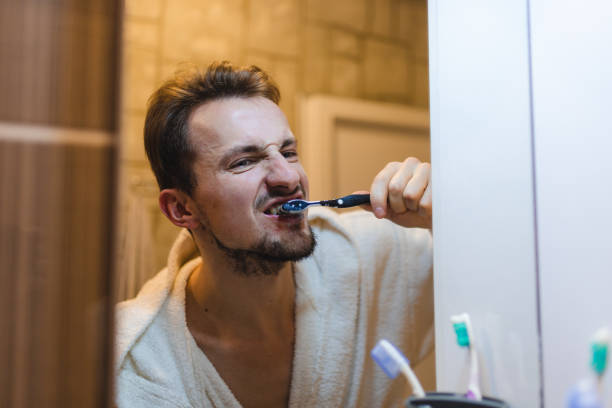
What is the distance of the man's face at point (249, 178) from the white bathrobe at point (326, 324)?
16 centimetres

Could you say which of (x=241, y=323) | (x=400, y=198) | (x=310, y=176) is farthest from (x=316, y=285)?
(x=310, y=176)

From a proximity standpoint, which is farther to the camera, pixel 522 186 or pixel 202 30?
pixel 202 30

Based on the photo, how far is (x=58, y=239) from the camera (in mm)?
378

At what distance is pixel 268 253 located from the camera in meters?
0.96

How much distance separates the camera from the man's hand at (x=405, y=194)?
0.80 metres

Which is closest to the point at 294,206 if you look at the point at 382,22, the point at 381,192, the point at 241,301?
the point at 381,192

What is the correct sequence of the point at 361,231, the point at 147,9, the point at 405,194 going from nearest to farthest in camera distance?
the point at 405,194, the point at 361,231, the point at 147,9

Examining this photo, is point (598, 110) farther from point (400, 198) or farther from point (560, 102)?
point (400, 198)

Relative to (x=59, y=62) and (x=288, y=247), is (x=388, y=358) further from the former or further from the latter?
(x=288, y=247)

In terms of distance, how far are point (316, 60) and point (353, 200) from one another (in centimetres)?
97

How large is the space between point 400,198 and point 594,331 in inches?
16.9

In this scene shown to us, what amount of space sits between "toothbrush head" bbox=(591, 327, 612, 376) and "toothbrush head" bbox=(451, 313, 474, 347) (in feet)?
0.32

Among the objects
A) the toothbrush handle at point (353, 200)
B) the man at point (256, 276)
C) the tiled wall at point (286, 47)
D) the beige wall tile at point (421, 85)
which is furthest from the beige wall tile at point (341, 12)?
the toothbrush handle at point (353, 200)

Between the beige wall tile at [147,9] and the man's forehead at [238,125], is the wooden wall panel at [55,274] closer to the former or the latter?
the man's forehead at [238,125]
